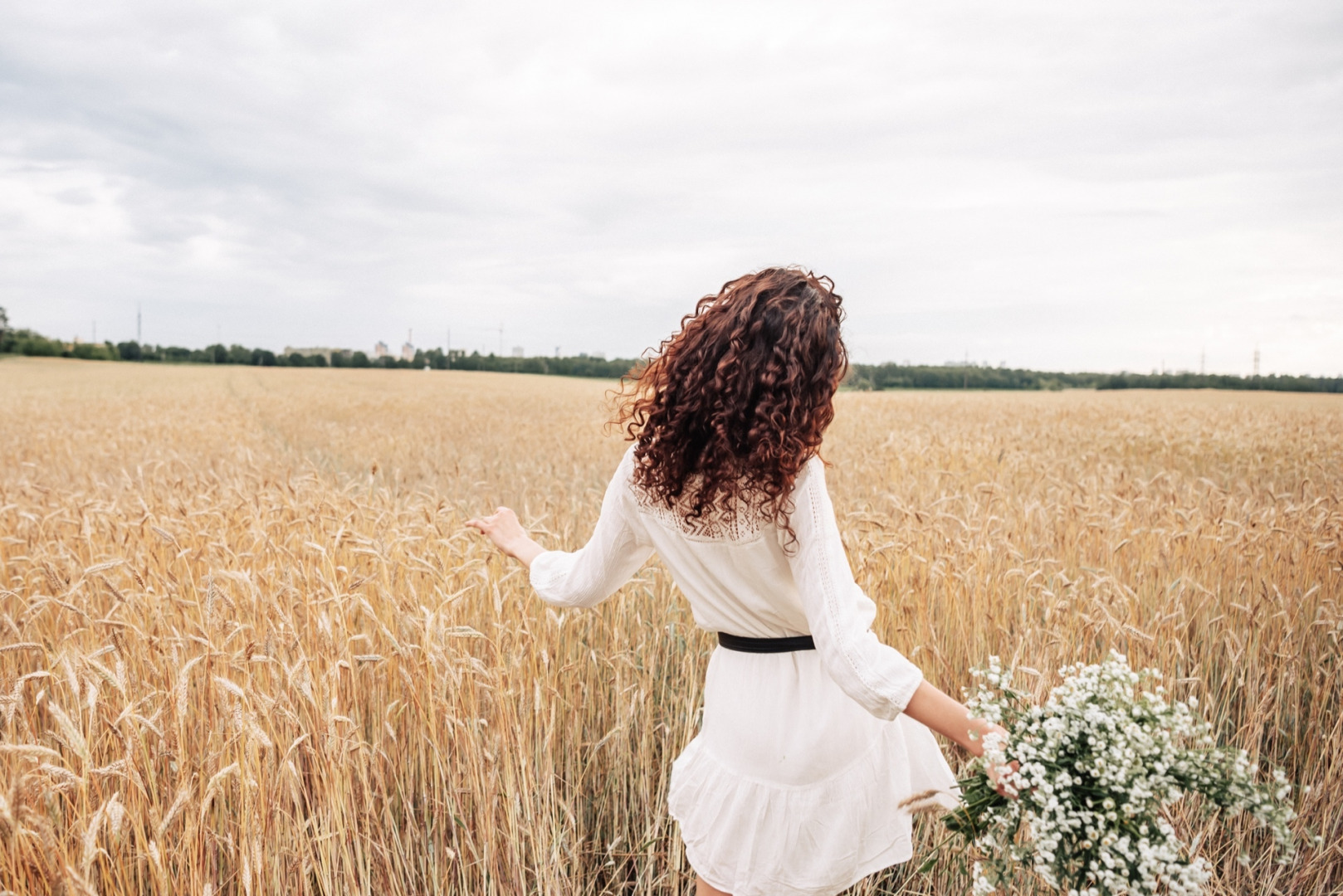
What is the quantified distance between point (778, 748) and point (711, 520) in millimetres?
546

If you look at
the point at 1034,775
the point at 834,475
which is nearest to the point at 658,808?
the point at 1034,775

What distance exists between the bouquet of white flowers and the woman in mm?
127

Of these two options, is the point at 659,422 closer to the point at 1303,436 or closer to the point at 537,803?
the point at 537,803

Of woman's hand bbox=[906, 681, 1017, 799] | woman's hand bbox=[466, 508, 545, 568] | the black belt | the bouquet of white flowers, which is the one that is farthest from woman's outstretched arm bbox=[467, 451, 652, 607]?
the bouquet of white flowers

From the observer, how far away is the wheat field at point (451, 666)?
6.53ft

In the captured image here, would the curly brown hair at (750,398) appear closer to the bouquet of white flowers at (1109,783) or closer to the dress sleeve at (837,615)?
the dress sleeve at (837,615)

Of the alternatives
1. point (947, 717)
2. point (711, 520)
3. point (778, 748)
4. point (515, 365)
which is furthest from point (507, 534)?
point (515, 365)

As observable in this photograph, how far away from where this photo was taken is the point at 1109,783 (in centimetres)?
125

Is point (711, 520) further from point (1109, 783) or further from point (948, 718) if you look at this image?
point (1109, 783)

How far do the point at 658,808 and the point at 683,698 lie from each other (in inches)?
19.4

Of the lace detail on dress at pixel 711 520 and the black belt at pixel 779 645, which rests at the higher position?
the lace detail on dress at pixel 711 520

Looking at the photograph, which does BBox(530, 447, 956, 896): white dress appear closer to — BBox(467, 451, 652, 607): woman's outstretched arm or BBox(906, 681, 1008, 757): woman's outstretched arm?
BBox(467, 451, 652, 607): woman's outstretched arm

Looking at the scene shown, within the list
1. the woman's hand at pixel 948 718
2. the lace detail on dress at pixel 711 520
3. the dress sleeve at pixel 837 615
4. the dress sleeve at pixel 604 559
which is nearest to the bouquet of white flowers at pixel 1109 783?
the woman's hand at pixel 948 718

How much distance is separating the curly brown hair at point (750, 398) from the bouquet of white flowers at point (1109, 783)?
1.82 ft
